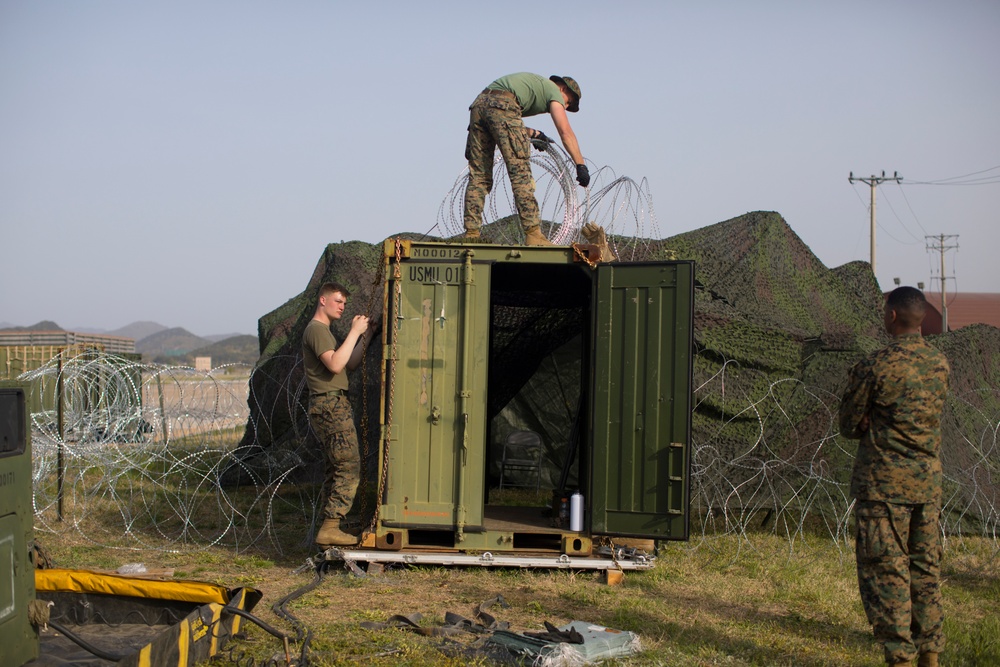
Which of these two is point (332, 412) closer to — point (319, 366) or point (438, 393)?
point (319, 366)

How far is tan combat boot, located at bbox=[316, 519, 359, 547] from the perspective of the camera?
7.44 meters

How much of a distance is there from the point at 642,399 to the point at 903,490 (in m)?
2.38

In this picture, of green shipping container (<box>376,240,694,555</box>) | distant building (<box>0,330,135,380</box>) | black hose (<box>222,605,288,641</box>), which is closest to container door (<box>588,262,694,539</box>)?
green shipping container (<box>376,240,694,555</box>)

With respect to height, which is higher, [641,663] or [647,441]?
[647,441]

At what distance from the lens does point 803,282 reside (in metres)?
11.4

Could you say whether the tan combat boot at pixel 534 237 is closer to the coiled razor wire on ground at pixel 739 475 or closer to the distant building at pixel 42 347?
the coiled razor wire on ground at pixel 739 475

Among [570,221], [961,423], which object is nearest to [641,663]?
[570,221]

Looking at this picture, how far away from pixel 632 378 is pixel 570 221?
1.83m

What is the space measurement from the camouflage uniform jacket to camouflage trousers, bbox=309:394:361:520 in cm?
392

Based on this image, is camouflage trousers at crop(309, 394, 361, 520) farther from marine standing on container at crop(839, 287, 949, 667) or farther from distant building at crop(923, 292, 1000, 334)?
distant building at crop(923, 292, 1000, 334)

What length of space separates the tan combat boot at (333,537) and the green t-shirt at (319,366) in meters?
1.06

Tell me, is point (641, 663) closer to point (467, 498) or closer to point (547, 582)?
point (547, 582)

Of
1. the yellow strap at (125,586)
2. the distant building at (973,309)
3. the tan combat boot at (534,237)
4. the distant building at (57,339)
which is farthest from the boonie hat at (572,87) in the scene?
the distant building at (973,309)

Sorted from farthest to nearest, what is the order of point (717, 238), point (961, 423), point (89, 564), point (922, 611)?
point (717, 238), point (961, 423), point (89, 564), point (922, 611)
